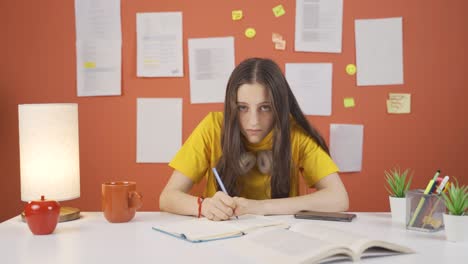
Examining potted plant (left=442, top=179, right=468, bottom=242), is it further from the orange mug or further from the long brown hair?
the orange mug

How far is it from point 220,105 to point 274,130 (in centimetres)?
70

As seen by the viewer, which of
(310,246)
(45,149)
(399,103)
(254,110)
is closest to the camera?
(310,246)

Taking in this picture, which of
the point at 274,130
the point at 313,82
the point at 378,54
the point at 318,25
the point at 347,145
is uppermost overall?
the point at 318,25

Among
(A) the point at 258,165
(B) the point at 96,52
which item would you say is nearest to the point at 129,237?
(A) the point at 258,165

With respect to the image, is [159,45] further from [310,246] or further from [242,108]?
[310,246]

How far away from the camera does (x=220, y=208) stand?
57.8 inches

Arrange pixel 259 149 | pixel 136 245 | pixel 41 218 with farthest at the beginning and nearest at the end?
pixel 259 149 → pixel 41 218 → pixel 136 245

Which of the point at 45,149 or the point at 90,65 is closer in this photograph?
the point at 45,149

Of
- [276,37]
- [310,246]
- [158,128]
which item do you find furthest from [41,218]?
[276,37]

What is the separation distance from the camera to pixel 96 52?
102 inches

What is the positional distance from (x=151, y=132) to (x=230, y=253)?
5.12ft

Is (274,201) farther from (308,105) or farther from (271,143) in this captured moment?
(308,105)

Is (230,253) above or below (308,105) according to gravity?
below

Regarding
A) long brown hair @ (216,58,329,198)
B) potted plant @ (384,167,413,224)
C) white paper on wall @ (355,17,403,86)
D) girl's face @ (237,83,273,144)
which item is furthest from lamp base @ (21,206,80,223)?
white paper on wall @ (355,17,403,86)
